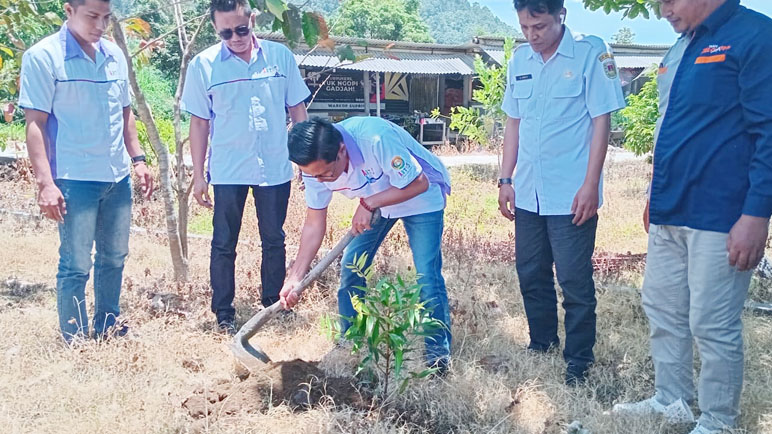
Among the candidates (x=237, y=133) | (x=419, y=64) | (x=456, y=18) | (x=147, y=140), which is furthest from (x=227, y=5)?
(x=456, y=18)

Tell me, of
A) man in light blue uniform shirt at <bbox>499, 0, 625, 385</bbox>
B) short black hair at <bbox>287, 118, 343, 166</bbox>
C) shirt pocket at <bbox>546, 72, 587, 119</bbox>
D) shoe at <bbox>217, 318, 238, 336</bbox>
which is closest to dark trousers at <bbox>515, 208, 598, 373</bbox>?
man in light blue uniform shirt at <bbox>499, 0, 625, 385</bbox>

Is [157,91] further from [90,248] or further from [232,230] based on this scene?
[90,248]

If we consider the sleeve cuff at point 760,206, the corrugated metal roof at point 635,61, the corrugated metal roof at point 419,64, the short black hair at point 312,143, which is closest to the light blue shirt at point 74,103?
the short black hair at point 312,143

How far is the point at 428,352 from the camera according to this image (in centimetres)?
308

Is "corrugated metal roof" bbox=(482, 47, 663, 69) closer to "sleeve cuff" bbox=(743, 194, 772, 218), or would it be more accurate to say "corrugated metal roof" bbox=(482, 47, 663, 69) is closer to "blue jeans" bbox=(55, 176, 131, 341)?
"blue jeans" bbox=(55, 176, 131, 341)

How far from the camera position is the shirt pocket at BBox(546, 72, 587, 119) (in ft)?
9.25

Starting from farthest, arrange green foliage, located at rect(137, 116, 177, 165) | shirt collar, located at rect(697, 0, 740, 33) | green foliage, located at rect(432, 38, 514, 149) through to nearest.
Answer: green foliage, located at rect(432, 38, 514, 149), green foliage, located at rect(137, 116, 177, 165), shirt collar, located at rect(697, 0, 740, 33)

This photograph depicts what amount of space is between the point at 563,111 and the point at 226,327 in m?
2.13

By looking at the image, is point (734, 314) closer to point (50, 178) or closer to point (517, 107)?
point (517, 107)

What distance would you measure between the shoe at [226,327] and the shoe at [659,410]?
2.02 meters

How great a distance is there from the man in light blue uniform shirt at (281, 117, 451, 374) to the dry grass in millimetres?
372

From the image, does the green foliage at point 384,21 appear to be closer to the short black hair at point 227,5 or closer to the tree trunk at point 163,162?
the tree trunk at point 163,162

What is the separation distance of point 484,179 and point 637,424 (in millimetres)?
7969

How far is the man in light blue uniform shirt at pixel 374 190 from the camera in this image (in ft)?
8.29
